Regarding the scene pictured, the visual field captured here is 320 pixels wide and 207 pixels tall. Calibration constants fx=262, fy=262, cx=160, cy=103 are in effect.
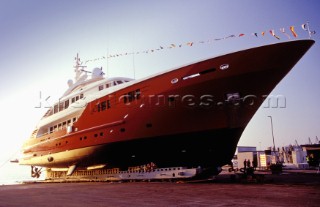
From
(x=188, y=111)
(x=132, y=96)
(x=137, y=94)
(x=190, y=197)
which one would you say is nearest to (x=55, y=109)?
(x=132, y=96)

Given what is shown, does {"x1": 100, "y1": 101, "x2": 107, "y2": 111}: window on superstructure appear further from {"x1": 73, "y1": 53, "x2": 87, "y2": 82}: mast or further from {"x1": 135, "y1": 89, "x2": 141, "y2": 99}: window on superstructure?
{"x1": 73, "y1": 53, "x2": 87, "y2": 82}: mast

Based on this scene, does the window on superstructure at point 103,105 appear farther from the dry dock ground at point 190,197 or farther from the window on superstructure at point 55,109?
the window on superstructure at point 55,109

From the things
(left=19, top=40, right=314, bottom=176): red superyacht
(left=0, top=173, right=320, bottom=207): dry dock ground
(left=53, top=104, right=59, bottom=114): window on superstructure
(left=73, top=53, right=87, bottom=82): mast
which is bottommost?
(left=0, top=173, right=320, bottom=207): dry dock ground

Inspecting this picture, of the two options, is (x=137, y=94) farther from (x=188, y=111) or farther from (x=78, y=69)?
(x=78, y=69)

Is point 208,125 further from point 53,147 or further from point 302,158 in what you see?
point 302,158

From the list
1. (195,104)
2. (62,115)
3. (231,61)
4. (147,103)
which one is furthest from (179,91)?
(62,115)

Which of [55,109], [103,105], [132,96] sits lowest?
[103,105]

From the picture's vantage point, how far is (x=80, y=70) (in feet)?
113

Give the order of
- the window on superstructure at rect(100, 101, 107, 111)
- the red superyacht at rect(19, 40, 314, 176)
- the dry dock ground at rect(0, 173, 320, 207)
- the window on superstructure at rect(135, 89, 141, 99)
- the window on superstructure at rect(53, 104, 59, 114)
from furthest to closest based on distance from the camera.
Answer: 1. the window on superstructure at rect(53, 104, 59, 114)
2. the window on superstructure at rect(100, 101, 107, 111)
3. the window on superstructure at rect(135, 89, 141, 99)
4. the red superyacht at rect(19, 40, 314, 176)
5. the dry dock ground at rect(0, 173, 320, 207)

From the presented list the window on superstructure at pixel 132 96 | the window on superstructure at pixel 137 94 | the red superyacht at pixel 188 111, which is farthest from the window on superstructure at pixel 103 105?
the window on superstructure at pixel 137 94

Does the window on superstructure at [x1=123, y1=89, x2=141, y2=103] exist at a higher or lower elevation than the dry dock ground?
higher

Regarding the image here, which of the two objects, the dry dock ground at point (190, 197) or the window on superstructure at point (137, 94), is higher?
the window on superstructure at point (137, 94)

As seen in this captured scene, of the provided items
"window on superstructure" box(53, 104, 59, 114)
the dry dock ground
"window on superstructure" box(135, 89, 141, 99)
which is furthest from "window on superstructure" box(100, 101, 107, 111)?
"window on superstructure" box(53, 104, 59, 114)

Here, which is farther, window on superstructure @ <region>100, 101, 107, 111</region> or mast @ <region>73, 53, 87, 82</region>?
mast @ <region>73, 53, 87, 82</region>
